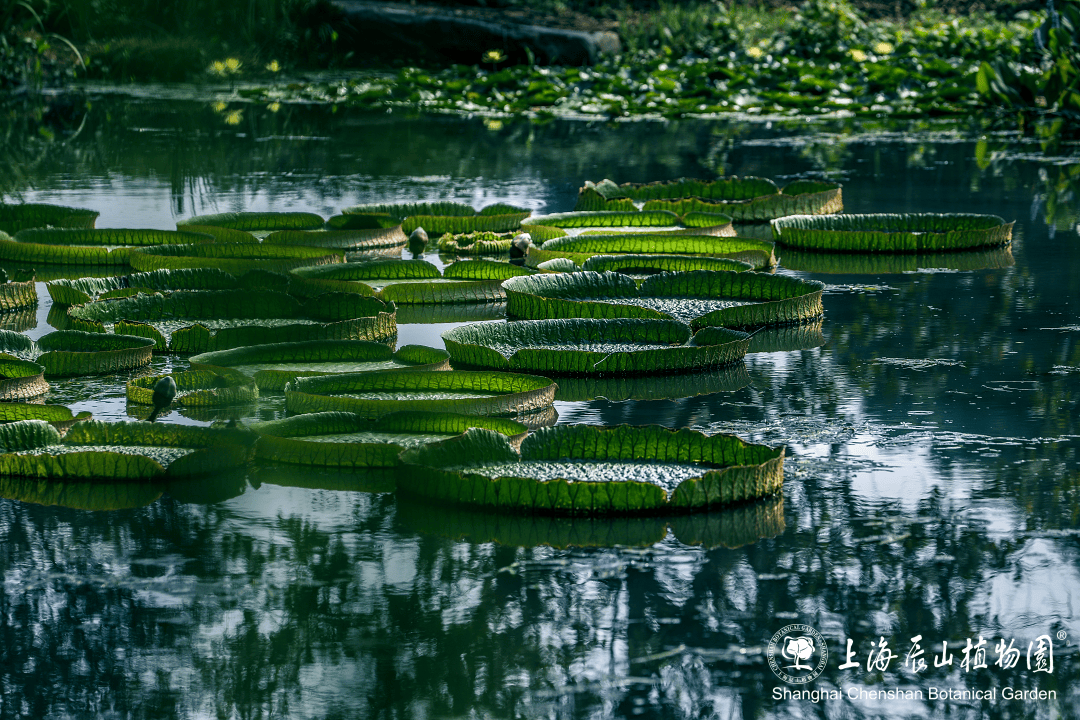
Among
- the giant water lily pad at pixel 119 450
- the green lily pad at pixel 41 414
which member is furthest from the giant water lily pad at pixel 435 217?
the giant water lily pad at pixel 119 450

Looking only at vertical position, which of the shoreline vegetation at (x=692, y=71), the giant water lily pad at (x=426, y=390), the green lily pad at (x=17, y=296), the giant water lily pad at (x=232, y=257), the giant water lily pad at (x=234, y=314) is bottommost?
the giant water lily pad at (x=426, y=390)

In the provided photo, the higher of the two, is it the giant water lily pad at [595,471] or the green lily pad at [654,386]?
the green lily pad at [654,386]

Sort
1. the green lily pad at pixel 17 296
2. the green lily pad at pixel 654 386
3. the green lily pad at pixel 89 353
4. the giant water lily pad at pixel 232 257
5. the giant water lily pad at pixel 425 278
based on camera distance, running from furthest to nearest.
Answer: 1. the giant water lily pad at pixel 232 257
2. the giant water lily pad at pixel 425 278
3. the green lily pad at pixel 17 296
4. the green lily pad at pixel 89 353
5. the green lily pad at pixel 654 386

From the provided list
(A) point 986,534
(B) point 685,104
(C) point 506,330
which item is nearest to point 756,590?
(A) point 986,534

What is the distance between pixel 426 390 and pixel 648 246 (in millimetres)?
2059

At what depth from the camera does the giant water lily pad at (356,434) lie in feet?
8.61

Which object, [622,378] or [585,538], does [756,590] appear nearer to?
[585,538]

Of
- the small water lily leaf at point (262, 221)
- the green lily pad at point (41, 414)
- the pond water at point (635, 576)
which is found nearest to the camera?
the pond water at point (635, 576)

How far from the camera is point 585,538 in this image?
2244mm

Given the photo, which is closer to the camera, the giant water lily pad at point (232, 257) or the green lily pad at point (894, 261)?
the giant water lily pad at point (232, 257)

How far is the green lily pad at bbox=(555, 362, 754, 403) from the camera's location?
126 inches

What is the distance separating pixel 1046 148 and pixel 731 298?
5317 mm

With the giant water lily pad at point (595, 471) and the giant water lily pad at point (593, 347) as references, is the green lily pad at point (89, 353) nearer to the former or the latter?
the giant water lily pad at point (593, 347)

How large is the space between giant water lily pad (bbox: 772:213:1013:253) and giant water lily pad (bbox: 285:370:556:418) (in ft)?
7.90
